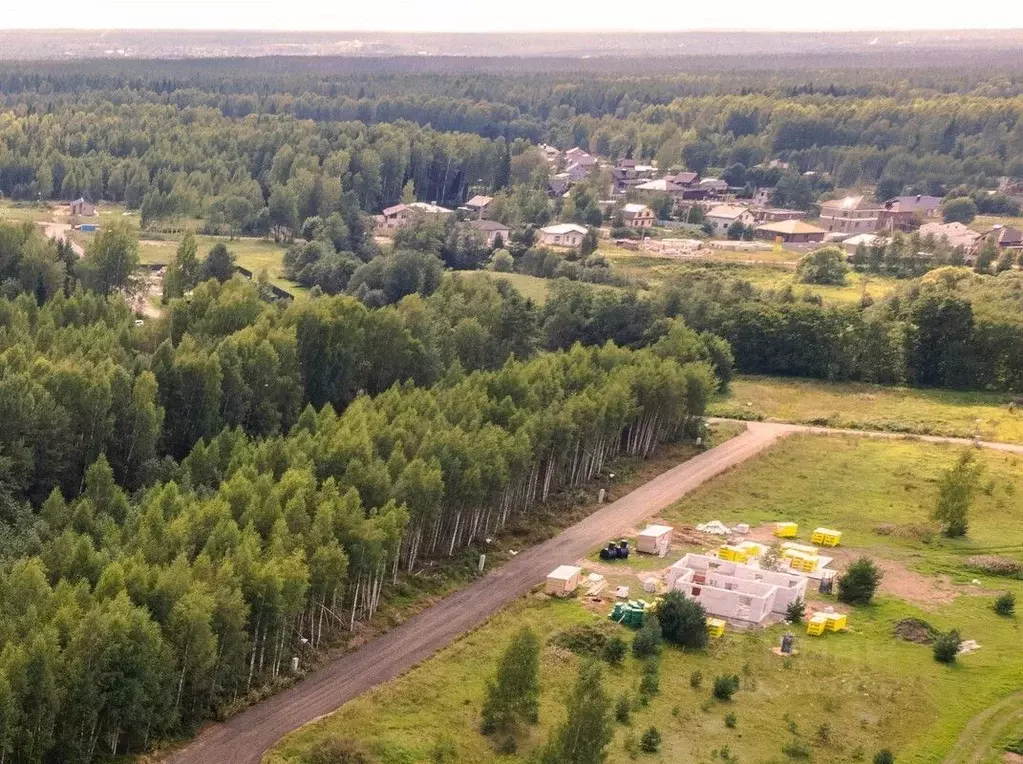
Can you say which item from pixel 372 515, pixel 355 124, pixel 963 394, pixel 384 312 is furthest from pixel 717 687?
pixel 355 124

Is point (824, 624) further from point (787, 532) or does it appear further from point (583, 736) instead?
point (583, 736)

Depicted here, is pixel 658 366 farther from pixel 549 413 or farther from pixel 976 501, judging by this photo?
pixel 976 501

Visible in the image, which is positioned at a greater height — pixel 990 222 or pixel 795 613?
pixel 990 222

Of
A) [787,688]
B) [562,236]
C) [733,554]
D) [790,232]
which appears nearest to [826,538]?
[733,554]

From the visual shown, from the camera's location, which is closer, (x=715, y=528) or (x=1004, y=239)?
(x=715, y=528)

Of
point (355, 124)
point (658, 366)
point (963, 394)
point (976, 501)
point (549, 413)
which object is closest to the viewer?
point (549, 413)

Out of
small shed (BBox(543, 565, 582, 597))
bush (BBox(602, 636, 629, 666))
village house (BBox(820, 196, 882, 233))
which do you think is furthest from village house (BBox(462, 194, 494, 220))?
bush (BBox(602, 636, 629, 666))
